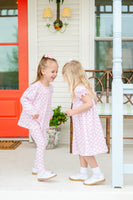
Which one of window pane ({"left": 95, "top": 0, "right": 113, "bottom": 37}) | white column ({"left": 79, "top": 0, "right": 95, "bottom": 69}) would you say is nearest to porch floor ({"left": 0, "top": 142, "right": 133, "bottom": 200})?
white column ({"left": 79, "top": 0, "right": 95, "bottom": 69})

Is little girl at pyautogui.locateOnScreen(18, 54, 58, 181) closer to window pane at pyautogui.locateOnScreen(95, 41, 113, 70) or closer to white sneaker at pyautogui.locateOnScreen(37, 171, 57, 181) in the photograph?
white sneaker at pyautogui.locateOnScreen(37, 171, 57, 181)

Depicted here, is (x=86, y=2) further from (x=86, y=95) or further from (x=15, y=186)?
(x=15, y=186)

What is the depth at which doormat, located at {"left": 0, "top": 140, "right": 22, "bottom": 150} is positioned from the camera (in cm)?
385

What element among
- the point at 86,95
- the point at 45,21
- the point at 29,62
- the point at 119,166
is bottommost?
the point at 119,166

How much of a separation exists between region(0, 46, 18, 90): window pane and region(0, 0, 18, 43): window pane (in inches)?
5.7

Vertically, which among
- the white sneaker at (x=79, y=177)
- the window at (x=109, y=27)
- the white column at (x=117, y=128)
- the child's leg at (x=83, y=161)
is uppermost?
the window at (x=109, y=27)

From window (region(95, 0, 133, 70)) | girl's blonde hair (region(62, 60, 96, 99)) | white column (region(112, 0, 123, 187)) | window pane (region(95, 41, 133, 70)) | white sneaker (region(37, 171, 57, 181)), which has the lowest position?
white sneaker (region(37, 171, 57, 181))

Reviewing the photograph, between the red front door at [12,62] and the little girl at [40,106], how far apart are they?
1.64 m

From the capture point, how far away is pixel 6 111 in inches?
167

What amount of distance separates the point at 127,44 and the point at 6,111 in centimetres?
197

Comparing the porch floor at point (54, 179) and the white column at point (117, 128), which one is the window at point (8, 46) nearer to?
the porch floor at point (54, 179)

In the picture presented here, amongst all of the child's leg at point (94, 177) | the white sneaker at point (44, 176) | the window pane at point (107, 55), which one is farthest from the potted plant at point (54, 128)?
the child's leg at point (94, 177)

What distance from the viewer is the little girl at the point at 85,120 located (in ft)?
7.64

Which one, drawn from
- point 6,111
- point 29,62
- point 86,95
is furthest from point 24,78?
point 86,95
